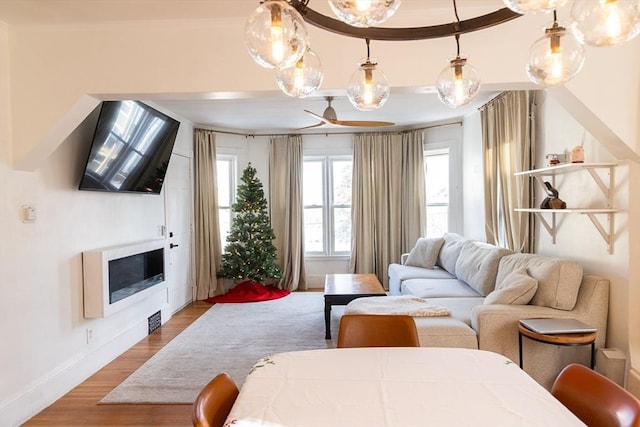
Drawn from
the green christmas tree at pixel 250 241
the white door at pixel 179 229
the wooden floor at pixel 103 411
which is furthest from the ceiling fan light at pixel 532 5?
the green christmas tree at pixel 250 241

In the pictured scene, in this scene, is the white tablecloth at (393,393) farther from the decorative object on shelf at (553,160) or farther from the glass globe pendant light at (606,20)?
the decorative object on shelf at (553,160)

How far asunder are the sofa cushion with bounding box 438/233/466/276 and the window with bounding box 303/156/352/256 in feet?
5.76

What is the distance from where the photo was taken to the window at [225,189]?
21.0 feet

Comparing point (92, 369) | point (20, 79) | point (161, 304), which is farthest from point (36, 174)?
point (161, 304)

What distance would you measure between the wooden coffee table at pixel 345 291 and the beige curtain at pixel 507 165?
147 cm

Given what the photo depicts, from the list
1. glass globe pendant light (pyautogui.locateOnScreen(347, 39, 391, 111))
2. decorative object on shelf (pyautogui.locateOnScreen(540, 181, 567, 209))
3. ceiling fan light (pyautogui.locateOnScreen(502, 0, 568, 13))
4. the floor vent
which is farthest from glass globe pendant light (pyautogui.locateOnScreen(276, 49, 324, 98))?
the floor vent

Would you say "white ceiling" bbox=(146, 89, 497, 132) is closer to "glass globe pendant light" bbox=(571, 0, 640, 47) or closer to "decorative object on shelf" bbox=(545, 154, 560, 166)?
"decorative object on shelf" bbox=(545, 154, 560, 166)

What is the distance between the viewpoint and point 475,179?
527 cm

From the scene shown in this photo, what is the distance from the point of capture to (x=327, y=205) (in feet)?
22.0

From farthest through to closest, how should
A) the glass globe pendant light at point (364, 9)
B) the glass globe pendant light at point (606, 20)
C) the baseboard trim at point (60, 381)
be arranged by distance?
the baseboard trim at point (60, 381)
the glass globe pendant light at point (606, 20)
the glass globe pendant light at point (364, 9)

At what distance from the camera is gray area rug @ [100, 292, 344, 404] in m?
3.05

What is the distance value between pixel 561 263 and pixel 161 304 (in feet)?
13.8

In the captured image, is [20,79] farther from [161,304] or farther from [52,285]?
[161,304]

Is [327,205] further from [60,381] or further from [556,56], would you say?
[556,56]
